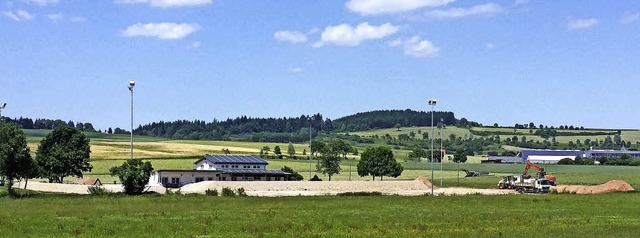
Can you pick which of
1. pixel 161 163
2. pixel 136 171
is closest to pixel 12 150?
pixel 136 171

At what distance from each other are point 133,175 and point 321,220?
4468cm

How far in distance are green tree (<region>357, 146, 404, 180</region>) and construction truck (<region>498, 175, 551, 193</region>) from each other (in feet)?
87.7

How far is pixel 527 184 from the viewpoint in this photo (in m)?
113

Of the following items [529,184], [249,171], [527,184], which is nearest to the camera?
[529,184]

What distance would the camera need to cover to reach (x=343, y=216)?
162 feet

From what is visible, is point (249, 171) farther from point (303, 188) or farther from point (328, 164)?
point (303, 188)

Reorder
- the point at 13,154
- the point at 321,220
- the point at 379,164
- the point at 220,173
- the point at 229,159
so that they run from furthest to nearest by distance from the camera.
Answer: the point at 379,164, the point at 229,159, the point at 220,173, the point at 13,154, the point at 321,220

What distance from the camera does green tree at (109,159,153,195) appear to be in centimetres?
8594

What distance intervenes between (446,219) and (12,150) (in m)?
56.8

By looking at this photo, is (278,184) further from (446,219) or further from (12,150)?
(446,219)

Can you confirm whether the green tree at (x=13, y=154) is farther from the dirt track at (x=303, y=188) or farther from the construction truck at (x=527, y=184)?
the construction truck at (x=527, y=184)

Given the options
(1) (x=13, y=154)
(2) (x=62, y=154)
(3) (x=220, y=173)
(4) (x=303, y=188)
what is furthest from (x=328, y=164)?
(1) (x=13, y=154)

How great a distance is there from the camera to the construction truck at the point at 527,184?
106625 mm

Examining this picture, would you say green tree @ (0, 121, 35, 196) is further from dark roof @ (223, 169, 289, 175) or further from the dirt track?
dark roof @ (223, 169, 289, 175)
